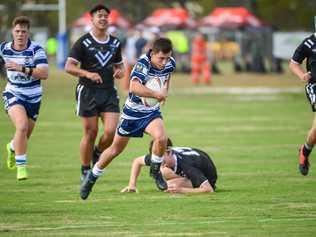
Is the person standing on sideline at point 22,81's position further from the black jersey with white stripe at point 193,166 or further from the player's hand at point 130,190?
the black jersey with white stripe at point 193,166

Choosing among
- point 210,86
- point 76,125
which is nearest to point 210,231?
point 76,125

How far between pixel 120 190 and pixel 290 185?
7.33ft

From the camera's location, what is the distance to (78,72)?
15117 millimetres

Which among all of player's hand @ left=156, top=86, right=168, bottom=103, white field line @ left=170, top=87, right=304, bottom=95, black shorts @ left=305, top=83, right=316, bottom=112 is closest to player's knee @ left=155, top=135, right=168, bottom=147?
player's hand @ left=156, top=86, right=168, bottom=103

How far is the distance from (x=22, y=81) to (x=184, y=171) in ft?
9.03

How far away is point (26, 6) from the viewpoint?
58.7 metres

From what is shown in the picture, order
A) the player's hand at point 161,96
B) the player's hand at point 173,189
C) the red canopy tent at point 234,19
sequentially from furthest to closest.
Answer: the red canopy tent at point 234,19 < the player's hand at point 173,189 < the player's hand at point 161,96

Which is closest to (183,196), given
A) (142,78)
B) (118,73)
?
(142,78)

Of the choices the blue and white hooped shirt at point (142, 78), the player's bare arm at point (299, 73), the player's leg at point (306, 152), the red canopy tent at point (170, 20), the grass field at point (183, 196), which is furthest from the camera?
the red canopy tent at point (170, 20)

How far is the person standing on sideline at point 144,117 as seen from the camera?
1398cm

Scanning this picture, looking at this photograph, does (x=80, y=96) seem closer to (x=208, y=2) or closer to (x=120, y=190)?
(x=120, y=190)

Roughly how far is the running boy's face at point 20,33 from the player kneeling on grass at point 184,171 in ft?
7.73

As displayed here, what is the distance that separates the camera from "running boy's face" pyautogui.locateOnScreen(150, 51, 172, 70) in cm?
1398

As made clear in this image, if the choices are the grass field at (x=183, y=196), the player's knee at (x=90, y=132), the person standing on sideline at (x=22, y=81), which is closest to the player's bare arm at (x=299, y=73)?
the grass field at (x=183, y=196)
